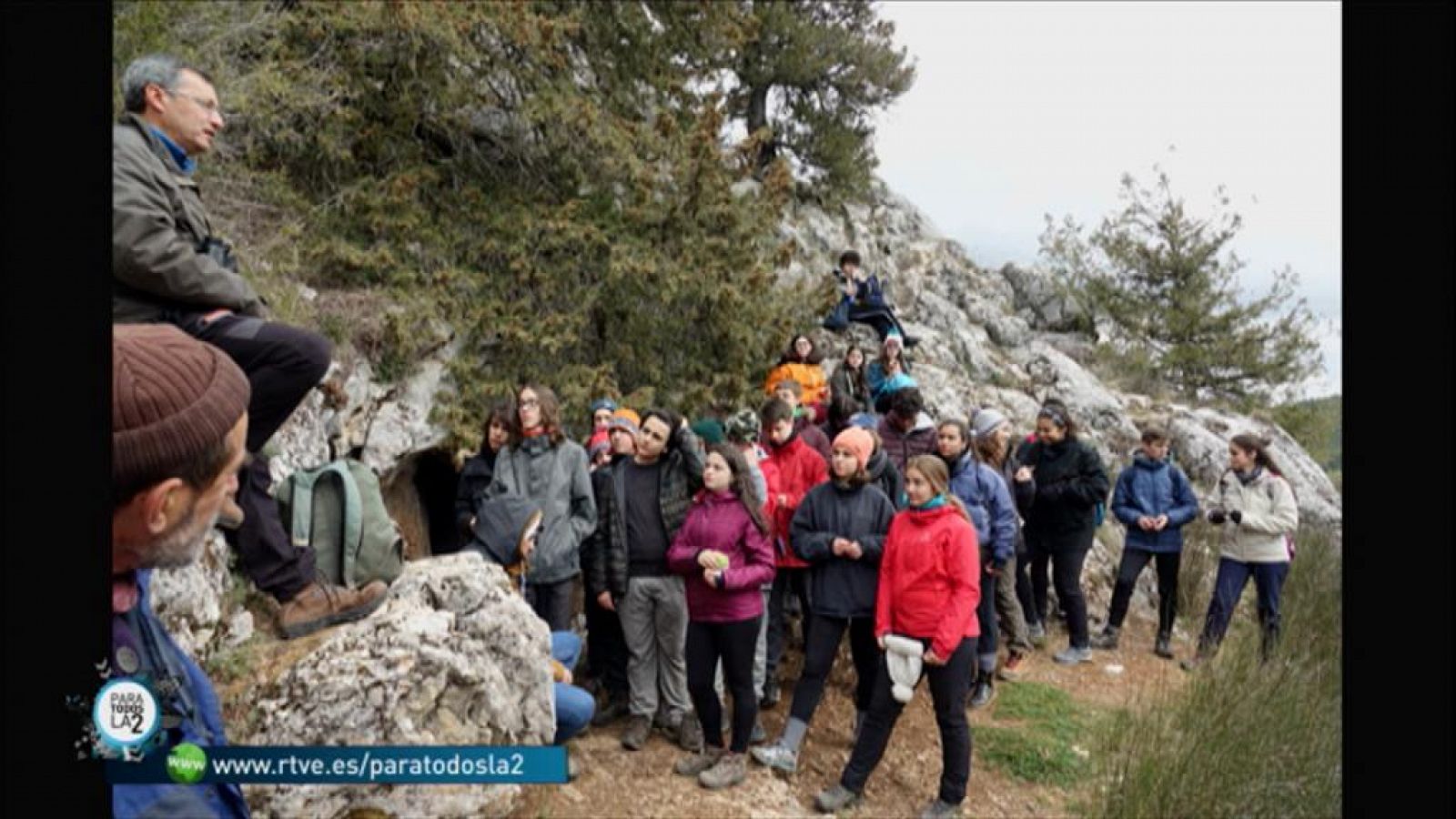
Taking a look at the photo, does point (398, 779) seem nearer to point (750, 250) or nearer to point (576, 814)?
point (576, 814)

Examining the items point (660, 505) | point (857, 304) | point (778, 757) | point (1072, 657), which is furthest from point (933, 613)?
point (857, 304)

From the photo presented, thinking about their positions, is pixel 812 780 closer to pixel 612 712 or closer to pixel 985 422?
pixel 612 712

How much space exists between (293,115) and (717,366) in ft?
16.3

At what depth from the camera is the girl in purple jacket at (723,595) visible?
4.67 meters

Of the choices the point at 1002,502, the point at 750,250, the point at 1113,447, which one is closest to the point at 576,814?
the point at 1002,502

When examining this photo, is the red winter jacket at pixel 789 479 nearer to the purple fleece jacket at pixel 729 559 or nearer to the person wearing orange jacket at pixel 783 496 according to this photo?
the person wearing orange jacket at pixel 783 496

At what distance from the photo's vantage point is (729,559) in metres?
4.68

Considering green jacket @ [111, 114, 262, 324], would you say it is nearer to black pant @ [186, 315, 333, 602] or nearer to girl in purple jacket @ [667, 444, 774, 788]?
Result: black pant @ [186, 315, 333, 602]

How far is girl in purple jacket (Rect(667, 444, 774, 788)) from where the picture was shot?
467cm

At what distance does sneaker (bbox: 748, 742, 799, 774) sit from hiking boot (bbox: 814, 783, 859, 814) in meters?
0.23

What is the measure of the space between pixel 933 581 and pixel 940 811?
4.36 ft

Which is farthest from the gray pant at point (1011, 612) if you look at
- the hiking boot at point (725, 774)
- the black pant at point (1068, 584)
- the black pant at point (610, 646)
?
the black pant at point (610, 646)

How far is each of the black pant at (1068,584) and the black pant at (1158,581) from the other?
16.7 inches

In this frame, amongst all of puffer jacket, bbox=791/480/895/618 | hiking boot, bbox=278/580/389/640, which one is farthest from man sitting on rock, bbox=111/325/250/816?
puffer jacket, bbox=791/480/895/618
